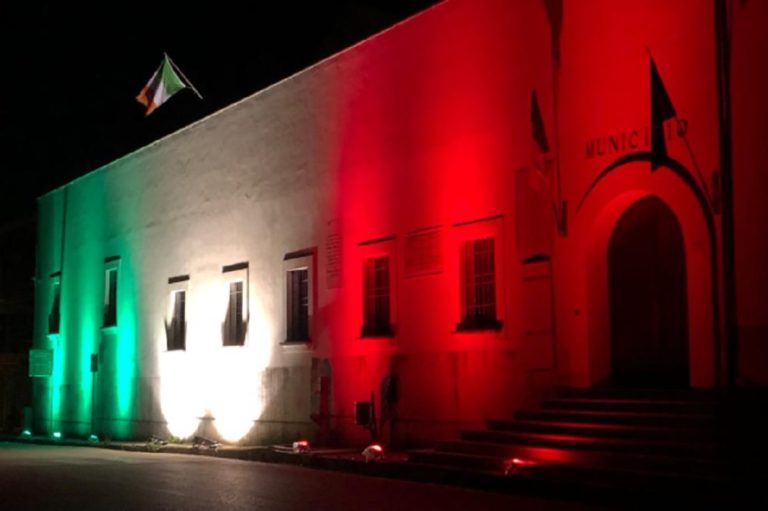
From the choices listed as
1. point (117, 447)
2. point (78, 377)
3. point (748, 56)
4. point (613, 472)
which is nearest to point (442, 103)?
point (748, 56)

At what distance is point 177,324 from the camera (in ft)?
87.3

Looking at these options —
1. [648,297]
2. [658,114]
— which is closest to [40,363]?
[648,297]

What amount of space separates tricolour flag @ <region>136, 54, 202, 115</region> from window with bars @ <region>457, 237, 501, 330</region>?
34.3 ft

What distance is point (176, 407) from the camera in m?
26.1

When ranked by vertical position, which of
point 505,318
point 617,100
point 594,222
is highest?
point 617,100

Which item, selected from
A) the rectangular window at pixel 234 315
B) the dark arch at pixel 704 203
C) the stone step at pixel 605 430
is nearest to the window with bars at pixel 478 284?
the stone step at pixel 605 430

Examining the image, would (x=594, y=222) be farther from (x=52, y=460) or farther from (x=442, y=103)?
(x=52, y=460)

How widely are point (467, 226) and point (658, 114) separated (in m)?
4.28

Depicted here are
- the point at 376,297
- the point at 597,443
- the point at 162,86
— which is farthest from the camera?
the point at 162,86

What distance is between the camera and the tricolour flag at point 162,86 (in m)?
24.7

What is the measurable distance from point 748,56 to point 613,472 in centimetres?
548

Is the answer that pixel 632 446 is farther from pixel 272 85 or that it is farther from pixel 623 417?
pixel 272 85

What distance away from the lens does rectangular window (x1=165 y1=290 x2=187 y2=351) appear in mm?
26375

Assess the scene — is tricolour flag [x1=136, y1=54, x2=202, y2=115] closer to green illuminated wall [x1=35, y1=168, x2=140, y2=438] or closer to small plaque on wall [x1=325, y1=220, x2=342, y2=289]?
green illuminated wall [x1=35, y1=168, x2=140, y2=438]
